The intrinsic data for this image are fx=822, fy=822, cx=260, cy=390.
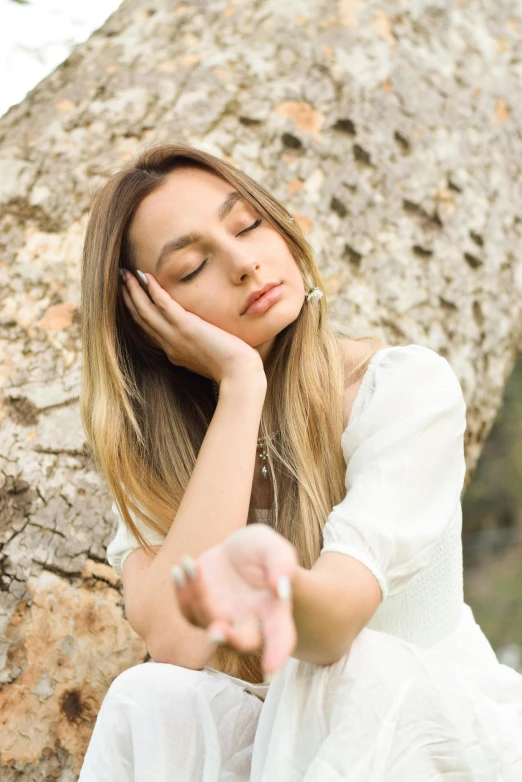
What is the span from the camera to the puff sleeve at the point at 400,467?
1.51 metres

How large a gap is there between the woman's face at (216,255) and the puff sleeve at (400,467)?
320mm

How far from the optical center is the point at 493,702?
166 centimetres

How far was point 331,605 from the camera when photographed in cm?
134

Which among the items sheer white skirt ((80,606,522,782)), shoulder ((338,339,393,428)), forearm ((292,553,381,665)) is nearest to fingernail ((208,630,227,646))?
forearm ((292,553,381,665))

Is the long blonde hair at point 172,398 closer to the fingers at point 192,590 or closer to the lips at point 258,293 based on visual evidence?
the lips at point 258,293

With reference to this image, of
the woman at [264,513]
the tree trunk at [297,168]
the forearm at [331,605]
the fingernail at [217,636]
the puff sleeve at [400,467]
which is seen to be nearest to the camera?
the fingernail at [217,636]

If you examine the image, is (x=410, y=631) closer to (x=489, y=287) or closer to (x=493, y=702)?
(x=493, y=702)

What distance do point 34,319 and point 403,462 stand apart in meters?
1.45

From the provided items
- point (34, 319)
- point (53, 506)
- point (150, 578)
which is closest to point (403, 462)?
point (150, 578)

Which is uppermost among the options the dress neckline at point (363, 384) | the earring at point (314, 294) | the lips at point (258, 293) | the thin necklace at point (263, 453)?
the lips at point (258, 293)

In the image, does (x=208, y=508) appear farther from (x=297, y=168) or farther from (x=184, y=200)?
(x=297, y=168)

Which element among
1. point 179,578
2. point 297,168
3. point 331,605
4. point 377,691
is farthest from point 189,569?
point 297,168

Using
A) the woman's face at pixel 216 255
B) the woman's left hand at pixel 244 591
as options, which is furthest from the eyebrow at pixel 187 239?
the woman's left hand at pixel 244 591

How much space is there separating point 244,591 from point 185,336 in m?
1.06
